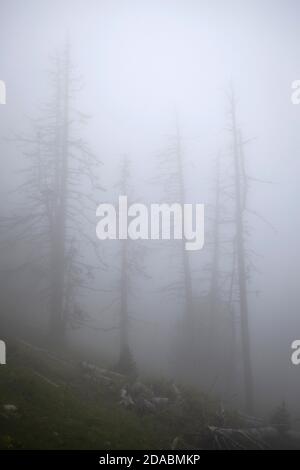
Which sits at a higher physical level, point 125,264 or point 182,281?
point 125,264

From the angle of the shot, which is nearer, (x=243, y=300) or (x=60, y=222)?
(x=60, y=222)

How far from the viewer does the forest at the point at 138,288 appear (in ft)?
30.0

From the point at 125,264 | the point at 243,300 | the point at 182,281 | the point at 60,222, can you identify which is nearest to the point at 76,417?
the point at 60,222

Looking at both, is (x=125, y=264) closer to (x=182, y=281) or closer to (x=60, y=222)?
(x=182, y=281)

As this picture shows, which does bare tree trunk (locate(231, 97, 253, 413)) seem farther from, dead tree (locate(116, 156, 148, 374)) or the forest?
dead tree (locate(116, 156, 148, 374))

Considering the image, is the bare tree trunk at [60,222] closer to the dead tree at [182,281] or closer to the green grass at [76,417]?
the green grass at [76,417]

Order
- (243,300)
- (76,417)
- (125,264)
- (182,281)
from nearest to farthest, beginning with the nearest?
(76,417), (243,300), (182,281), (125,264)

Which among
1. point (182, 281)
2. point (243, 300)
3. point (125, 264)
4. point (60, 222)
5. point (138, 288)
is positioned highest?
point (60, 222)

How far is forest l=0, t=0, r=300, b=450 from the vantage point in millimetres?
9148

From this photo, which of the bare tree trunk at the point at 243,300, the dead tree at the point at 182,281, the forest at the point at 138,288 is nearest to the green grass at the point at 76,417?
the forest at the point at 138,288

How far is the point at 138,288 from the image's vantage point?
30.0m

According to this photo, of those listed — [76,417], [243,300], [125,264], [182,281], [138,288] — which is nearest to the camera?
[76,417]
